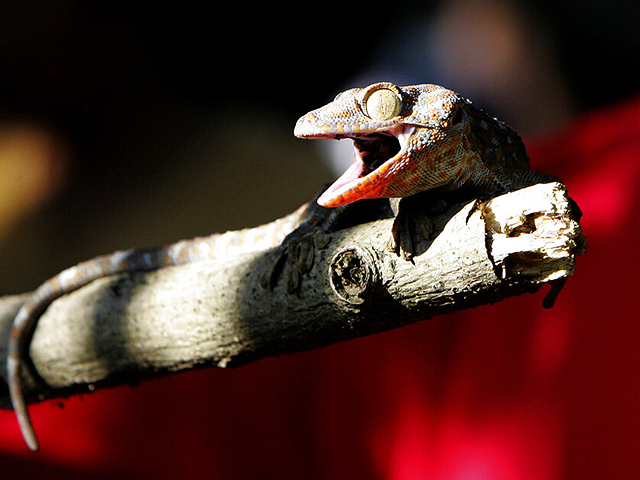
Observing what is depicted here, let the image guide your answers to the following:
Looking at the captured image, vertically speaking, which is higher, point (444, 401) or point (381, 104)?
point (381, 104)

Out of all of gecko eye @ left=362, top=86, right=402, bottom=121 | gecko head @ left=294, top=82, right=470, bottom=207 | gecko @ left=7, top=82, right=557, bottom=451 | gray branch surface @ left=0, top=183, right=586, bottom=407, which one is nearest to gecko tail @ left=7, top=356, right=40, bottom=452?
gray branch surface @ left=0, top=183, right=586, bottom=407

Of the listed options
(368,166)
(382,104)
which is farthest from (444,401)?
(382,104)

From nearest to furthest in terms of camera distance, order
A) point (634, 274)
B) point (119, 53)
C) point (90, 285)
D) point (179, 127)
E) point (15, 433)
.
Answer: point (90, 285), point (634, 274), point (15, 433), point (119, 53), point (179, 127)

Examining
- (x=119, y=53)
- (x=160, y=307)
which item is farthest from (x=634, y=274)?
(x=119, y=53)

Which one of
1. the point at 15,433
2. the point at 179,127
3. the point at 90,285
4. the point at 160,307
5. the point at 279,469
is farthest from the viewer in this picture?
the point at 179,127

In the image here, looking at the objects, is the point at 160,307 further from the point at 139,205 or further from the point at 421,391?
the point at 139,205

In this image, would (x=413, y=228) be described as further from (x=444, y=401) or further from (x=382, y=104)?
(x=444, y=401)

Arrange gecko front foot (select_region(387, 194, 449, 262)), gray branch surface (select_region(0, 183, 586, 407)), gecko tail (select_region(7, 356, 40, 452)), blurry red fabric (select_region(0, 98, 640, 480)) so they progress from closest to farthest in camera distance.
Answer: gray branch surface (select_region(0, 183, 586, 407))
gecko front foot (select_region(387, 194, 449, 262))
gecko tail (select_region(7, 356, 40, 452))
blurry red fabric (select_region(0, 98, 640, 480))

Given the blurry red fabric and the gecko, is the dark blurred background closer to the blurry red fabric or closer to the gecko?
the blurry red fabric
